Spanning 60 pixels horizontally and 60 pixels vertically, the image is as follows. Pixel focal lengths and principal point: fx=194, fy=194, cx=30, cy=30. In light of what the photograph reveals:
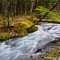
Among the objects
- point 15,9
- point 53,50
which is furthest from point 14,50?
point 15,9

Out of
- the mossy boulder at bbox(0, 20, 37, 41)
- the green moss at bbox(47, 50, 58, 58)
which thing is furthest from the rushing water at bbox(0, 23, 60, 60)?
the green moss at bbox(47, 50, 58, 58)

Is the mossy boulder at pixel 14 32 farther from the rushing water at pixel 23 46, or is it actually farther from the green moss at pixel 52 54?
the green moss at pixel 52 54

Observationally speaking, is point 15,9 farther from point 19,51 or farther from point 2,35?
point 19,51

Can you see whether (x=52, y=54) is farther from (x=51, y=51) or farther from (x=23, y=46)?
(x=23, y=46)

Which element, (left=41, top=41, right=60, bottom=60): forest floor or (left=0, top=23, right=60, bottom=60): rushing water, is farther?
(left=0, top=23, right=60, bottom=60): rushing water

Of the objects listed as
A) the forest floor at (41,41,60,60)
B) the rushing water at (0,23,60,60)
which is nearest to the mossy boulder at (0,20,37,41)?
the rushing water at (0,23,60,60)

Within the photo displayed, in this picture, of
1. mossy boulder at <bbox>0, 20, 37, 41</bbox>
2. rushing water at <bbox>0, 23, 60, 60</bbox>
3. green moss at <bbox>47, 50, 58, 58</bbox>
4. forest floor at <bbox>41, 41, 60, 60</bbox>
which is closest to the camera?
forest floor at <bbox>41, 41, 60, 60</bbox>

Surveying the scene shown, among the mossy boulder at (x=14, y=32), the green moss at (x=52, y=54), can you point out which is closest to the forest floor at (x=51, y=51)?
the green moss at (x=52, y=54)

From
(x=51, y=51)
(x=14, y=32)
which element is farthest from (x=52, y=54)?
(x=14, y=32)

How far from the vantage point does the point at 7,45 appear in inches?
424

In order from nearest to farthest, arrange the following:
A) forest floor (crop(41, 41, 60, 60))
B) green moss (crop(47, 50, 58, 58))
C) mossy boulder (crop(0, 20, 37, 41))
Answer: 1. forest floor (crop(41, 41, 60, 60))
2. green moss (crop(47, 50, 58, 58))
3. mossy boulder (crop(0, 20, 37, 41))

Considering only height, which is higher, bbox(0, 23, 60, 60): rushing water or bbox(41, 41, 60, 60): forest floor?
bbox(41, 41, 60, 60): forest floor

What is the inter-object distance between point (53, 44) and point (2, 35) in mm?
3061

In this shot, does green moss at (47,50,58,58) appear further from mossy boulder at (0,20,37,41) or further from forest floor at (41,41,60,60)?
mossy boulder at (0,20,37,41)
